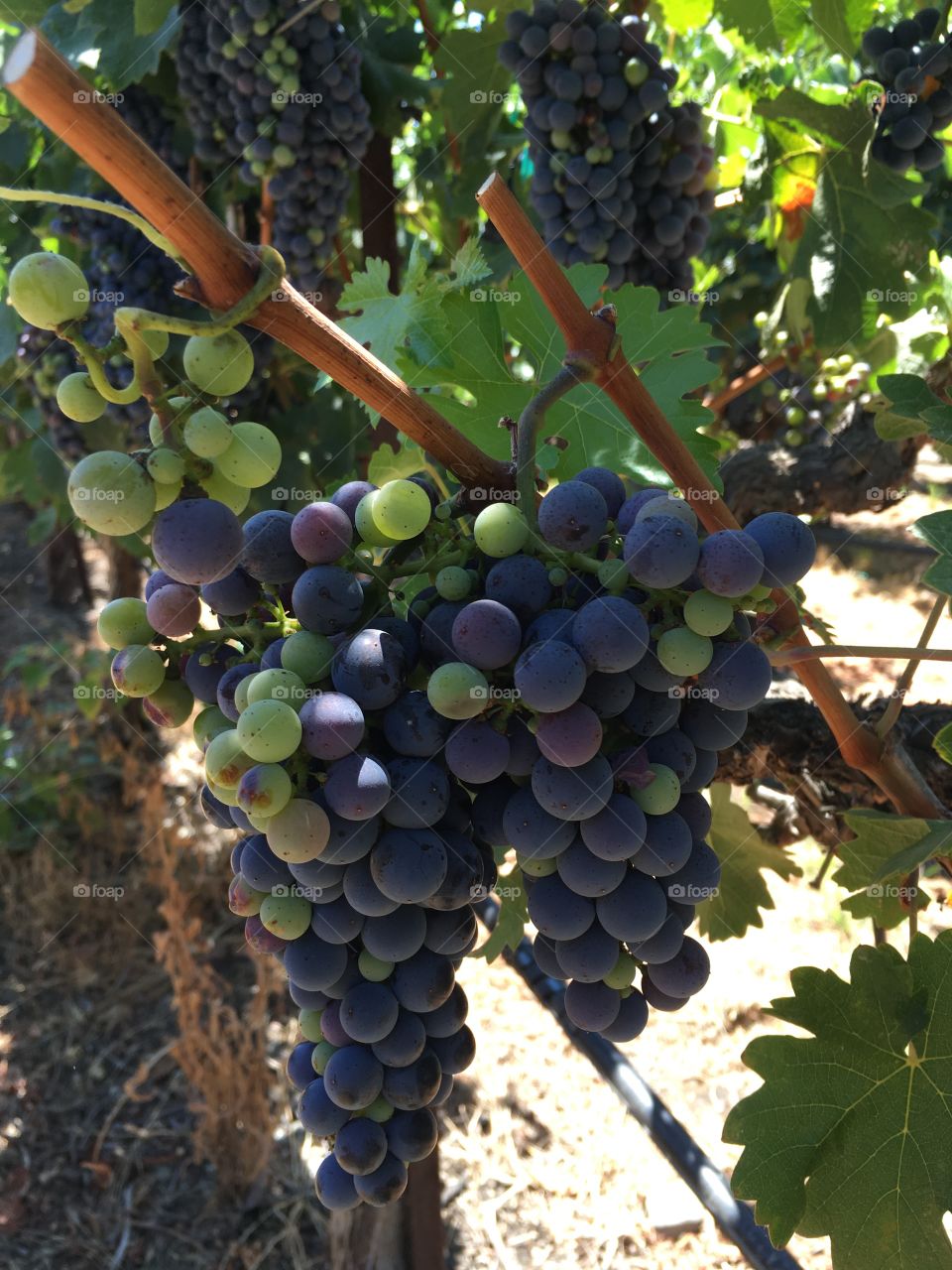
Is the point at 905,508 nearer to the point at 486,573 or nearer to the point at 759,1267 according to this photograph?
the point at 759,1267

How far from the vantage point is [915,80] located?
1.51 metres

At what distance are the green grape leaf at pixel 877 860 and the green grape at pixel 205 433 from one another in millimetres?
744

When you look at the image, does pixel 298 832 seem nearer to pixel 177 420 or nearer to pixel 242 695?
pixel 242 695

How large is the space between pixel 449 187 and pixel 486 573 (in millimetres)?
1742

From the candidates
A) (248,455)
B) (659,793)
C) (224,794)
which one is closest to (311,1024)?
(224,794)

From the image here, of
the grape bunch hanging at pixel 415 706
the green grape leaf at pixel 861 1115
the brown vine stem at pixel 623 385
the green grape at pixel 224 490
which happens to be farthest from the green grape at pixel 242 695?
the green grape leaf at pixel 861 1115

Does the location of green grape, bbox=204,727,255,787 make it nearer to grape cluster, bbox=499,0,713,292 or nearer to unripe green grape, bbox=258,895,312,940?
unripe green grape, bbox=258,895,312,940

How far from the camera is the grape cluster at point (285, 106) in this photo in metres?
1.70

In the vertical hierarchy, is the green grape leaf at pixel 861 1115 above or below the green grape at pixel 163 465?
below

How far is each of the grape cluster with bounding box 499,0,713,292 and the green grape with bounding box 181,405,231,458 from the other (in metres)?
1.30

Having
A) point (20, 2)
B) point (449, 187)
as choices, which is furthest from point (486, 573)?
point (20, 2)

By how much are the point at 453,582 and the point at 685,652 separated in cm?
17

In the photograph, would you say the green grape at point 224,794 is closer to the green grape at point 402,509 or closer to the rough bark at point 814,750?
the green grape at point 402,509

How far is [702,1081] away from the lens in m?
2.33
